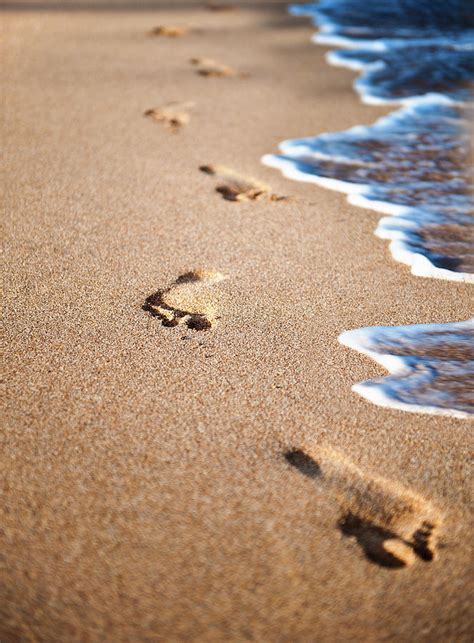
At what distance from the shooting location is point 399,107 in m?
3.12

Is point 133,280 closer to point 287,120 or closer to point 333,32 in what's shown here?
point 287,120

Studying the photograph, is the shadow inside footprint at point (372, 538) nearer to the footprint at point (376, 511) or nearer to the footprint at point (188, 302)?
the footprint at point (376, 511)

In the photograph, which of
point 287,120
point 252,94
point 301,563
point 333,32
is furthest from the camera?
point 333,32

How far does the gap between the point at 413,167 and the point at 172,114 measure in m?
0.98

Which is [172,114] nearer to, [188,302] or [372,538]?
[188,302]

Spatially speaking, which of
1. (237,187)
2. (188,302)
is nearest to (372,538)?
(188,302)

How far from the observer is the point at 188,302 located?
64.1 inches

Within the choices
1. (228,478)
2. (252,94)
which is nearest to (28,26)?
(252,94)

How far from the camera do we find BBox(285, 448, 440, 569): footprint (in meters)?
1.06

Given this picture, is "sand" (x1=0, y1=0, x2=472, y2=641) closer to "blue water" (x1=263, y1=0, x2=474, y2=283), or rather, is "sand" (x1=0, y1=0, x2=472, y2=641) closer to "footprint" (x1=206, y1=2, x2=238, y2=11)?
"blue water" (x1=263, y1=0, x2=474, y2=283)

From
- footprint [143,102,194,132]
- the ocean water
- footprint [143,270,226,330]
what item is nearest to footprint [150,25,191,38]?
the ocean water

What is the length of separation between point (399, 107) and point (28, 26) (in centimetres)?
217

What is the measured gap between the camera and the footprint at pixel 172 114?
8.87 ft

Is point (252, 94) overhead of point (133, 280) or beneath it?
overhead
